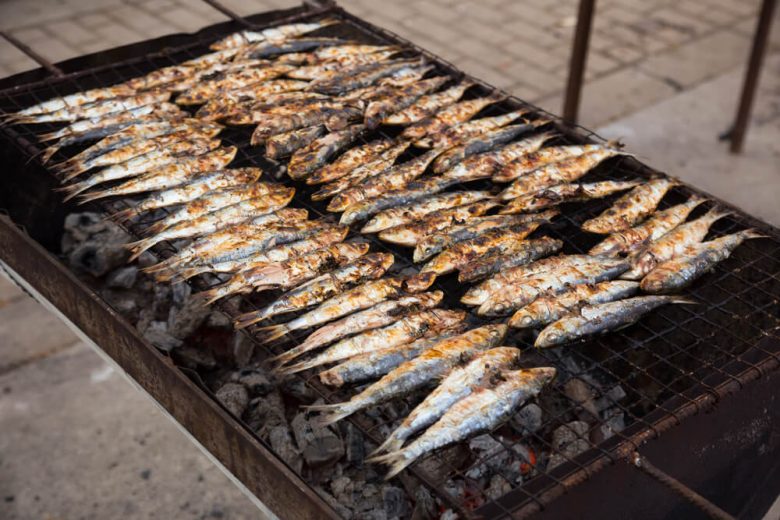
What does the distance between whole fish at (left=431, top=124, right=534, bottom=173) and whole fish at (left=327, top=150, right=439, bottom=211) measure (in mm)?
67

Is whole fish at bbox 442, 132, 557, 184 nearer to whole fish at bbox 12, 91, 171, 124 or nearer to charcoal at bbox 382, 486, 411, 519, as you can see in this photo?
charcoal at bbox 382, 486, 411, 519

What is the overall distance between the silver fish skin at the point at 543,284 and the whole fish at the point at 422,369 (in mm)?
129

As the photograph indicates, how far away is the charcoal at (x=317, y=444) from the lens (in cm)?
386

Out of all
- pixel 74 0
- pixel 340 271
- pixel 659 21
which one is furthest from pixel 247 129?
pixel 659 21

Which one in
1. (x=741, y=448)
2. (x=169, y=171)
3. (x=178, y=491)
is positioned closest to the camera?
(x=741, y=448)

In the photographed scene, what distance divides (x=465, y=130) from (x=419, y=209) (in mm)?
741

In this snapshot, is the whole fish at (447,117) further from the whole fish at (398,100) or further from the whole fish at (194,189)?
the whole fish at (194,189)

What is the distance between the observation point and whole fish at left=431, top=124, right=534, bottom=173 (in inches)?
176

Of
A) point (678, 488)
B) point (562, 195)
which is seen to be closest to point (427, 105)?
point (562, 195)

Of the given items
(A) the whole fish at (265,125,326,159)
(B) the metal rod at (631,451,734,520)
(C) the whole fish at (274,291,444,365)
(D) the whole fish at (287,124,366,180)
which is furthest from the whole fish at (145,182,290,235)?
(B) the metal rod at (631,451,734,520)

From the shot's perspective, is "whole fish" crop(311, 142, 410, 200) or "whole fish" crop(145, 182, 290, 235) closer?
"whole fish" crop(145, 182, 290, 235)

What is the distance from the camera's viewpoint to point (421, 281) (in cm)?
373

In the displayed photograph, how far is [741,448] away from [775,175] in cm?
459

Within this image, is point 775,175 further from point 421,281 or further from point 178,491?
point 178,491
